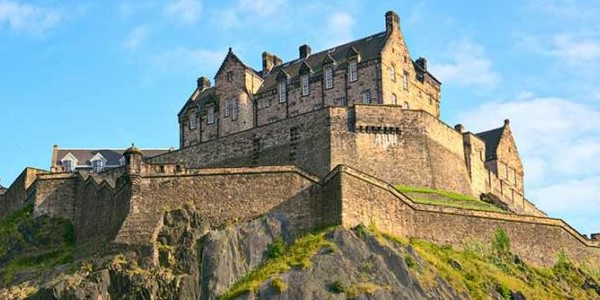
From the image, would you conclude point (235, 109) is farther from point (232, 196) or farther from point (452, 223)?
point (452, 223)

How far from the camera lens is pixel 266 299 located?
165 feet

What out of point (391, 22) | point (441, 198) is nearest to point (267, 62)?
point (391, 22)

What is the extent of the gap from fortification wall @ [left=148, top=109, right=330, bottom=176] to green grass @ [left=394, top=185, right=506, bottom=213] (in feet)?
18.0

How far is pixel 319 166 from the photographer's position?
6444 centimetres

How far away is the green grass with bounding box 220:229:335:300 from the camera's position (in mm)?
51750

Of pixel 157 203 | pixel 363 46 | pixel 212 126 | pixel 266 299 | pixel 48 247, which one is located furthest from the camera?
pixel 212 126

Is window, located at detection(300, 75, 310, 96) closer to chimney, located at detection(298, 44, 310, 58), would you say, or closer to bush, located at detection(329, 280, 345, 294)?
chimney, located at detection(298, 44, 310, 58)

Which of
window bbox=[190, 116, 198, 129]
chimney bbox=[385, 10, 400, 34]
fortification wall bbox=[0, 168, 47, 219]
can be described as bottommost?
fortification wall bbox=[0, 168, 47, 219]

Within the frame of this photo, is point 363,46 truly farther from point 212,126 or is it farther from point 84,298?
point 84,298

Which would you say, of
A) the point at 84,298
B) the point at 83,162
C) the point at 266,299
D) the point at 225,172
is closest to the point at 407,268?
the point at 266,299

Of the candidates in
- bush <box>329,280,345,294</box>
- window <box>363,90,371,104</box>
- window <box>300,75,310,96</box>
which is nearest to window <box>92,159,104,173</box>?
window <box>300,75,310,96</box>

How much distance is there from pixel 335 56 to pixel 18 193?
23525mm

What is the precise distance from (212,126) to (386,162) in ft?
55.3

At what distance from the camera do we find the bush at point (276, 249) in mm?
54250
